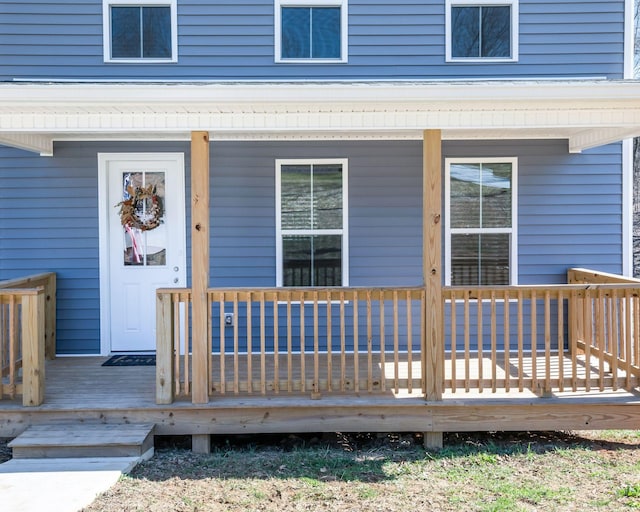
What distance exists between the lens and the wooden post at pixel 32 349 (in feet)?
13.9

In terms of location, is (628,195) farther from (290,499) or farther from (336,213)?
(290,499)

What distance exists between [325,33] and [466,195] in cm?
229

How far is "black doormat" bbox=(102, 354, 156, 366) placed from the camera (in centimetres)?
564

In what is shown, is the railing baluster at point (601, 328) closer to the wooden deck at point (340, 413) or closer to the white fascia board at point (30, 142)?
the wooden deck at point (340, 413)

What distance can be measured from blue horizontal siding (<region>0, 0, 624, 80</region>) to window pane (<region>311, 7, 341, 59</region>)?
0.48 feet

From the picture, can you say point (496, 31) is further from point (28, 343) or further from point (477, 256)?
point (28, 343)

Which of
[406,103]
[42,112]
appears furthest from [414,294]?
[42,112]

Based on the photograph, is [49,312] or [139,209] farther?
[139,209]

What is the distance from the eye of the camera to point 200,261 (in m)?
4.29

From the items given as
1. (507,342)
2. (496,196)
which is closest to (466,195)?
(496,196)

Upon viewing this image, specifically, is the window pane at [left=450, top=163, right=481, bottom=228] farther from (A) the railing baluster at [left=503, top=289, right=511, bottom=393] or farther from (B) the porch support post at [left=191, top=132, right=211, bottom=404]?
(B) the porch support post at [left=191, top=132, right=211, bottom=404]

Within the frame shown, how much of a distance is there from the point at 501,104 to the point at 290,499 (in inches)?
121

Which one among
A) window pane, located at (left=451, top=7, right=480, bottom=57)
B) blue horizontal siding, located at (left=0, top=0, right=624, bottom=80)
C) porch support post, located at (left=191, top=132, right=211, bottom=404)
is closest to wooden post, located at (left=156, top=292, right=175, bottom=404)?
porch support post, located at (left=191, top=132, right=211, bottom=404)

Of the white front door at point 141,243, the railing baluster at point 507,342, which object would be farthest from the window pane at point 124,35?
the railing baluster at point 507,342
